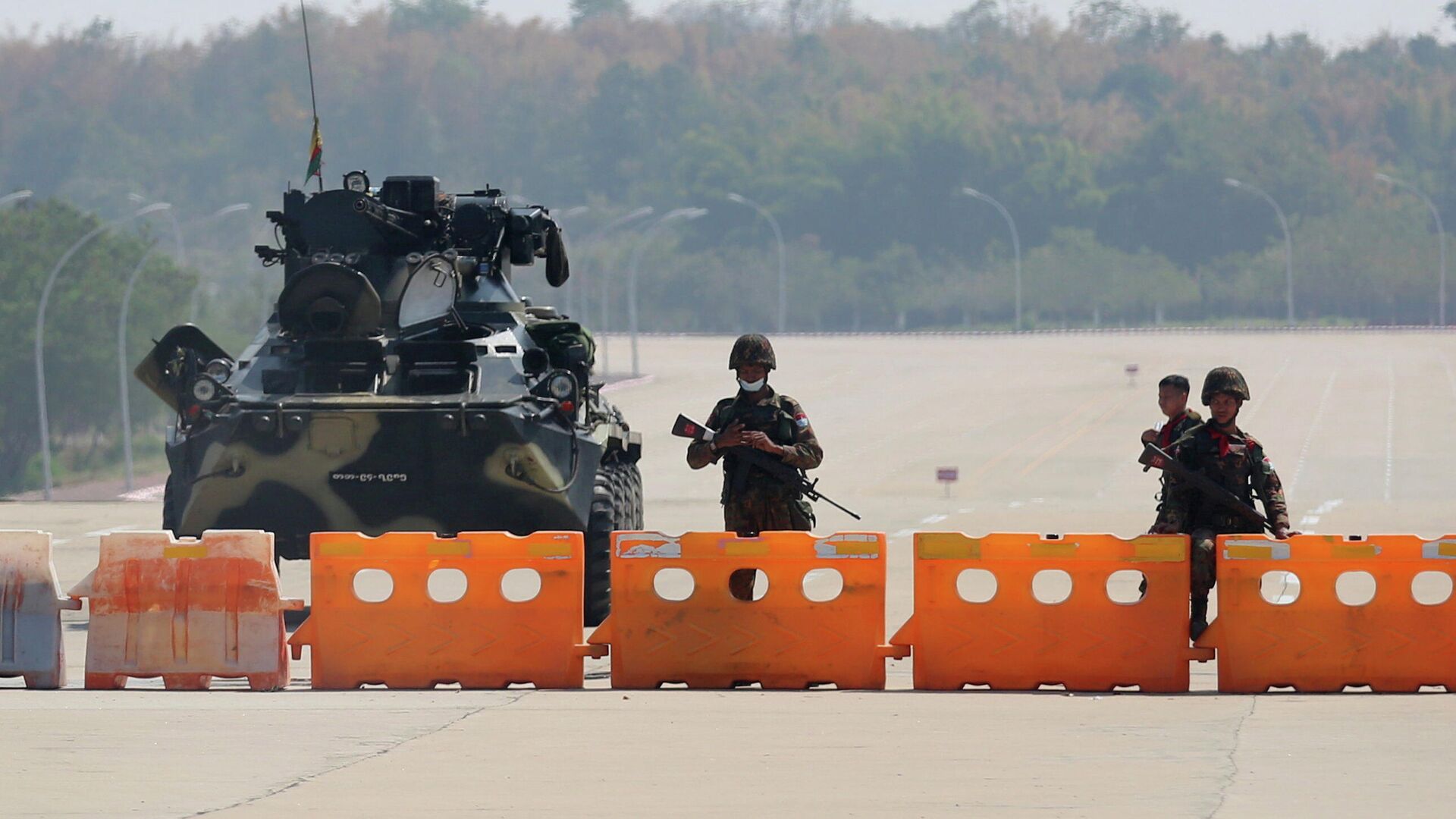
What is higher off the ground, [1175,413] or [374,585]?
[1175,413]

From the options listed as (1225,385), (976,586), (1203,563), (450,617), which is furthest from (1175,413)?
(976,586)

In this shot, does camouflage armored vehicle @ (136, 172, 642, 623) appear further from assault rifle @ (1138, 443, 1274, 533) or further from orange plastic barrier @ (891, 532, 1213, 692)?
assault rifle @ (1138, 443, 1274, 533)

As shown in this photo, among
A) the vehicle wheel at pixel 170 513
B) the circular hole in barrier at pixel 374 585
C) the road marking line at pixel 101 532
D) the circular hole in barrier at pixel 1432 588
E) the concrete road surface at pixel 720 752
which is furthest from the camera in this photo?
the road marking line at pixel 101 532

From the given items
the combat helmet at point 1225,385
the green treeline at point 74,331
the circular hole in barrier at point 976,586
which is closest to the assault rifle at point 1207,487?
the combat helmet at point 1225,385

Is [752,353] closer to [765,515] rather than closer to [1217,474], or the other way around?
[765,515]

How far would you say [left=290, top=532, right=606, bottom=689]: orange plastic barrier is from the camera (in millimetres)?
11000

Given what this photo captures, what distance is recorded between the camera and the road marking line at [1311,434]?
33756mm

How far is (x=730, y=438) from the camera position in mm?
11422

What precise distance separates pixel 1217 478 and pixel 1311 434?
32.3 meters

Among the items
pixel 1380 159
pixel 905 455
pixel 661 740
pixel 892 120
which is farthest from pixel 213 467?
pixel 1380 159

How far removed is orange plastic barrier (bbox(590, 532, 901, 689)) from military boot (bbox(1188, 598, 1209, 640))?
1552 mm

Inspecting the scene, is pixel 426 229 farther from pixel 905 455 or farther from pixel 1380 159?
pixel 1380 159

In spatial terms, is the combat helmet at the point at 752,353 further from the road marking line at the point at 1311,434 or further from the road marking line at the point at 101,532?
the road marking line at the point at 1311,434

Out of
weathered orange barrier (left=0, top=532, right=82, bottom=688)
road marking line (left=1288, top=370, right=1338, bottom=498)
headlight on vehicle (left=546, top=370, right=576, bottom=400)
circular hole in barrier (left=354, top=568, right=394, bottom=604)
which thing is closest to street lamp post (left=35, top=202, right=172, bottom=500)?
road marking line (left=1288, top=370, right=1338, bottom=498)
